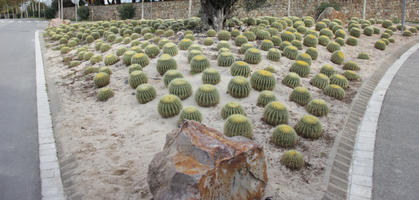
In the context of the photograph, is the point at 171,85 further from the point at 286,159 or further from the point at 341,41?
the point at 341,41

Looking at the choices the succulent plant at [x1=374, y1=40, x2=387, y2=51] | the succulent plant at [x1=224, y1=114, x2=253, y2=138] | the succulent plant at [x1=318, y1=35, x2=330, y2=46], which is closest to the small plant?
the succulent plant at [x1=224, y1=114, x2=253, y2=138]

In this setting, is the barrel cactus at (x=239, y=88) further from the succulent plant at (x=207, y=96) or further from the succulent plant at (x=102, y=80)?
the succulent plant at (x=102, y=80)

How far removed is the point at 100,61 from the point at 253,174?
9.88m

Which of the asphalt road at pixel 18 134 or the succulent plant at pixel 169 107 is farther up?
the succulent plant at pixel 169 107

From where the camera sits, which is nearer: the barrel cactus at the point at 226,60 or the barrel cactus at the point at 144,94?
the barrel cactus at the point at 144,94

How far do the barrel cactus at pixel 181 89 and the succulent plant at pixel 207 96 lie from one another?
1.40 ft

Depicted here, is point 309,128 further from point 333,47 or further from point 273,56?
point 333,47

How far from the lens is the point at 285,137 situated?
5.57m

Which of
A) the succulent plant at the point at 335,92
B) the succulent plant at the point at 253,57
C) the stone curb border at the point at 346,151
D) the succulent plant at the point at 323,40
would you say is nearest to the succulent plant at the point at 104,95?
the succulent plant at the point at 253,57

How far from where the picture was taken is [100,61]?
1198cm

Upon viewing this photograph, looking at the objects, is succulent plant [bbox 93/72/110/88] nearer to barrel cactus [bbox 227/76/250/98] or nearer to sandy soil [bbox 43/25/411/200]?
sandy soil [bbox 43/25/411/200]

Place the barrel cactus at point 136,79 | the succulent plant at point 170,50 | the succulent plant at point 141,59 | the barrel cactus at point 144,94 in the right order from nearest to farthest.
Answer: the barrel cactus at point 144,94 → the barrel cactus at point 136,79 → the succulent plant at point 141,59 → the succulent plant at point 170,50

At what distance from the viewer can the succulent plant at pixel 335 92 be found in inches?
319

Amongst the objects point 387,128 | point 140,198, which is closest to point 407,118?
point 387,128
